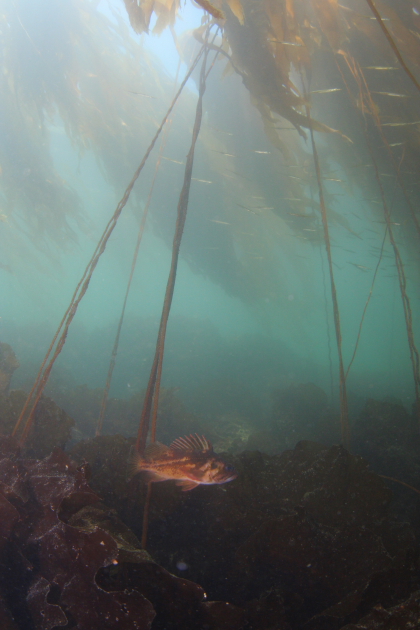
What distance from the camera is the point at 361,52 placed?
4.08m

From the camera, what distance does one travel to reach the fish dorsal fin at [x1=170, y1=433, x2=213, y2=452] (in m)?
1.64

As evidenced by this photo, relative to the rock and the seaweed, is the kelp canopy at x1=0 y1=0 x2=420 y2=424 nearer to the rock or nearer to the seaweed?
the seaweed

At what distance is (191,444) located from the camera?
1.68 meters

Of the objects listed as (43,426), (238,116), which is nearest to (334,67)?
(238,116)

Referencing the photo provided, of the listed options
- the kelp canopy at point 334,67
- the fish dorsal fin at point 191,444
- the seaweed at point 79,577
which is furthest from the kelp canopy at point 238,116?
the seaweed at point 79,577

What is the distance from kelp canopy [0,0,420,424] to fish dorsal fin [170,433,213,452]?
2.20 metres

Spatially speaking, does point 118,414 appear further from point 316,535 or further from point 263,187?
point 263,187

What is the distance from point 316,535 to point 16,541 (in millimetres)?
1743

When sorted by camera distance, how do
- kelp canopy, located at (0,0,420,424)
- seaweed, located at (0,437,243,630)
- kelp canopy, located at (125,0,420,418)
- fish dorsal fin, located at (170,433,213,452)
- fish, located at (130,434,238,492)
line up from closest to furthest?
seaweed, located at (0,437,243,630) < fish, located at (130,434,238,492) < fish dorsal fin, located at (170,433,213,452) < kelp canopy, located at (125,0,420,418) < kelp canopy, located at (0,0,420,424)

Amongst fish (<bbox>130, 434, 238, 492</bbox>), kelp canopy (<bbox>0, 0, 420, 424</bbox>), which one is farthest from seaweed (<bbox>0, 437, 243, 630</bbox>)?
kelp canopy (<bbox>0, 0, 420, 424</bbox>)

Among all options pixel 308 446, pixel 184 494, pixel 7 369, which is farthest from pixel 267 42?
pixel 7 369

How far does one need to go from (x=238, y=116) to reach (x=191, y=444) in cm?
929

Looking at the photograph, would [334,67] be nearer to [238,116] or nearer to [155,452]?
[238,116]

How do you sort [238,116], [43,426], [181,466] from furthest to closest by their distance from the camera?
[238,116] < [43,426] < [181,466]
